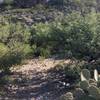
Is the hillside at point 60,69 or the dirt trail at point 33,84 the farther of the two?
the dirt trail at point 33,84

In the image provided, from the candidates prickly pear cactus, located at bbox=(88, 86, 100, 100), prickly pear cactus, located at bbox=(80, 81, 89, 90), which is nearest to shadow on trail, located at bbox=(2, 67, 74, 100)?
prickly pear cactus, located at bbox=(80, 81, 89, 90)

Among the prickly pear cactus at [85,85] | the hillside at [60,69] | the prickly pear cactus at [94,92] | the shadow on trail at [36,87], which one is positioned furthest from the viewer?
the shadow on trail at [36,87]

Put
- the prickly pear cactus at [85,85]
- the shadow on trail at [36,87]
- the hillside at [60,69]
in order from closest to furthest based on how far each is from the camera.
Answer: the prickly pear cactus at [85,85], the hillside at [60,69], the shadow on trail at [36,87]

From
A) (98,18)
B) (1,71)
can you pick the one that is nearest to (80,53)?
(98,18)

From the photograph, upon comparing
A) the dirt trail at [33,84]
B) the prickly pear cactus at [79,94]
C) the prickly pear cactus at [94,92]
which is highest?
the prickly pear cactus at [94,92]

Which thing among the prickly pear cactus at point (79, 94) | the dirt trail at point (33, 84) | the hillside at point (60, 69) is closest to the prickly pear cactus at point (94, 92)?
the hillside at point (60, 69)

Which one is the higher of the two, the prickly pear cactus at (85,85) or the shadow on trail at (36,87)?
the prickly pear cactus at (85,85)

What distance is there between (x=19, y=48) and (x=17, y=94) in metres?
2.10

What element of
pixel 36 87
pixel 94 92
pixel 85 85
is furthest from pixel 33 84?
pixel 94 92

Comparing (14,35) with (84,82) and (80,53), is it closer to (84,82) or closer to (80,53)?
(80,53)

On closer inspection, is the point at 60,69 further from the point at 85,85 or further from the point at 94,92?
the point at 94,92

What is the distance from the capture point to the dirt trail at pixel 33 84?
9102 mm

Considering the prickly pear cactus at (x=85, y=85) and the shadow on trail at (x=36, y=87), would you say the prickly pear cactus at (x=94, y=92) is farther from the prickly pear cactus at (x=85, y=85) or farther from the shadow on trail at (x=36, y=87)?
the shadow on trail at (x=36, y=87)

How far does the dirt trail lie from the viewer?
9.10m
